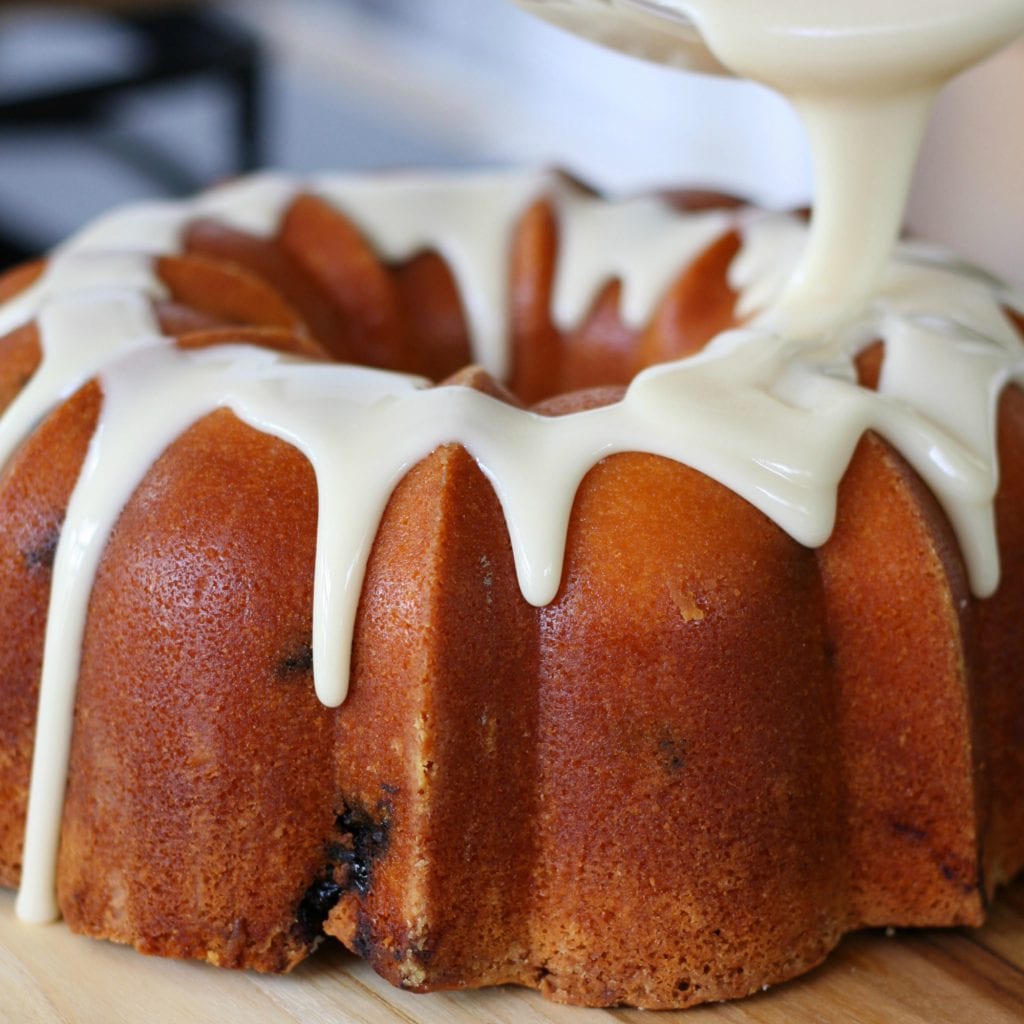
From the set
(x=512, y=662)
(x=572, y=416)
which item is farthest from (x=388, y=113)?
(x=512, y=662)

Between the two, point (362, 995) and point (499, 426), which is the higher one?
point (499, 426)

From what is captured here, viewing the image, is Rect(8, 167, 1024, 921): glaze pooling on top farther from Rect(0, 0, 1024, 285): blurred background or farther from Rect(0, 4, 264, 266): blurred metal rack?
Rect(0, 4, 264, 266): blurred metal rack

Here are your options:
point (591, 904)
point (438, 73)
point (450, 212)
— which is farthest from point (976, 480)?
point (438, 73)

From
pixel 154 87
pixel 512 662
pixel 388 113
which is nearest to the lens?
pixel 512 662

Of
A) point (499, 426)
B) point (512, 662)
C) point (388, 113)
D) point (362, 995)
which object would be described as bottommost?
point (388, 113)

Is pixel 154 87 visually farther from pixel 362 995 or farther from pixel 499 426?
pixel 362 995

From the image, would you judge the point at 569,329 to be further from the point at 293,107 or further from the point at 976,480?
the point at 293,107
